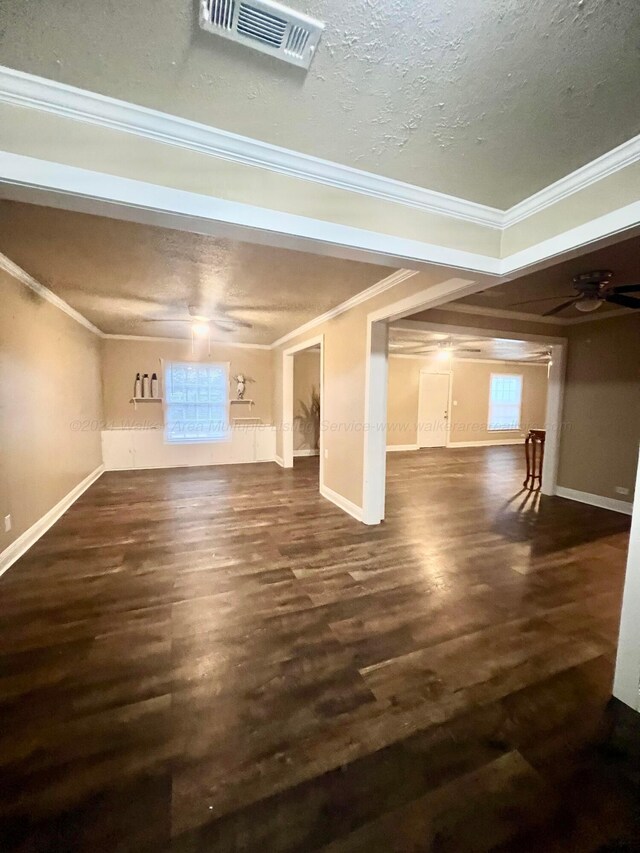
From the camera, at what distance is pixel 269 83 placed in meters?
1.17

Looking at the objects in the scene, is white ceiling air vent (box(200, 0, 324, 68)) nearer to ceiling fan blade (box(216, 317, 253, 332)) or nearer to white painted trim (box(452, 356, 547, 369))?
ceiling fan blade (box(216, 317, 253, 332))

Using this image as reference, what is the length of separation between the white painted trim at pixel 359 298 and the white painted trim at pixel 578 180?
2.62ft

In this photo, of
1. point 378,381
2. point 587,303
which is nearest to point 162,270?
point 378,381

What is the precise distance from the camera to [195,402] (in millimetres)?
6598

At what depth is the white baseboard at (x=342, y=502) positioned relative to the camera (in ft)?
12.8

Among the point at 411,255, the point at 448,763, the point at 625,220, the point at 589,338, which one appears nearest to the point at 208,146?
the point at 411,255

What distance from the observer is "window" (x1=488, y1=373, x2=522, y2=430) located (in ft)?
30.8

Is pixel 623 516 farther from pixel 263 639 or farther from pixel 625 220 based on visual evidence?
Answer: pixel 263 639

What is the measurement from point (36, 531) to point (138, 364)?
3756 millimetres

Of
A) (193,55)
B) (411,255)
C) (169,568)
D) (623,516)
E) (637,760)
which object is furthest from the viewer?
(623,516)

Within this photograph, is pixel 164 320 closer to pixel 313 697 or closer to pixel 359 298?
pixel 359 298

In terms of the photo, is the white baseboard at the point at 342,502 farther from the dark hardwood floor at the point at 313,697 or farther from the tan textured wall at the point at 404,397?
the tan textured wall at the point at 404,397

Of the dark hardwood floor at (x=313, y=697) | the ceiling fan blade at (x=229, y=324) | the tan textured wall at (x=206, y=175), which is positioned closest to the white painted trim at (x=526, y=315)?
the tan textured wall at (x=206, y=175)

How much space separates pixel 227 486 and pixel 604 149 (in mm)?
5021
